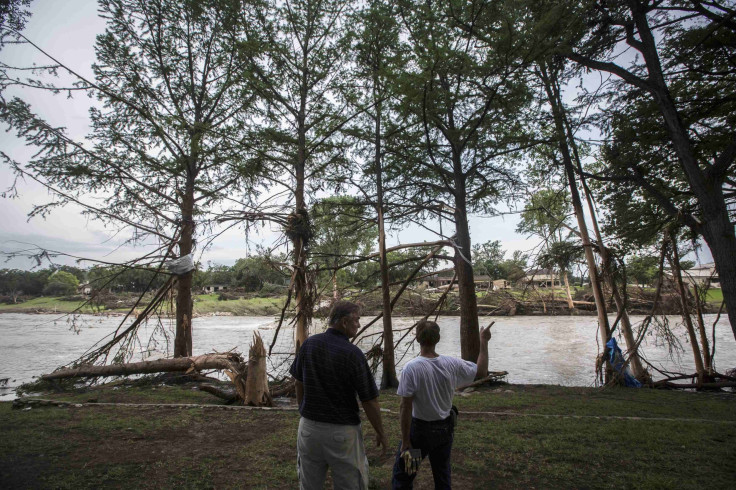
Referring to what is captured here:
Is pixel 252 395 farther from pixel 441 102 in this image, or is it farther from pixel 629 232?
pixel 629 232

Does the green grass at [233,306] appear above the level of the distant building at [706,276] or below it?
below

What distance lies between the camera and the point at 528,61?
21.0ft

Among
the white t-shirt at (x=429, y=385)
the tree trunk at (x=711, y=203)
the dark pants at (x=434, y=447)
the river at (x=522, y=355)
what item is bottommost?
the river at (x=522, y=355)

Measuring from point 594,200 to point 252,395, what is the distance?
10.4m

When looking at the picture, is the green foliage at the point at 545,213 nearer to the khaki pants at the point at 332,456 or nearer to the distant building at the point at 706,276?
the distant building at the point at 706,276

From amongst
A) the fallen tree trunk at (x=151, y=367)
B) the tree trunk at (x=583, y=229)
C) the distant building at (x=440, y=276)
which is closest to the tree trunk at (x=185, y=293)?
the fallen tree trunk at (x=151, y=367)

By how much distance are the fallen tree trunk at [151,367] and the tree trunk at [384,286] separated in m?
3.53

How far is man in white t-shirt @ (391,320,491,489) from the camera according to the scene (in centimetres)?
277

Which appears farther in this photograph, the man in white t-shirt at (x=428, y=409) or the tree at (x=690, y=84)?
the tree at (x=690, y=84)

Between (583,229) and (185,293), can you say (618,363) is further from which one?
(185,293)

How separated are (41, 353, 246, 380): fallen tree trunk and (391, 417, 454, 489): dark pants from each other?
23.5ft

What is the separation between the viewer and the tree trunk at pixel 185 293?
1078 cm

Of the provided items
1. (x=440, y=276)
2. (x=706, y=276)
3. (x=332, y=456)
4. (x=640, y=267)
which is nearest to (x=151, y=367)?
(x=332, y=456)

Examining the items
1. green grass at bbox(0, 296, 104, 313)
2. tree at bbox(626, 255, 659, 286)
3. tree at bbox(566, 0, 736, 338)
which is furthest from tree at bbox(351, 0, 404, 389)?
green grass at bbox(0, 296, 104, 313)
